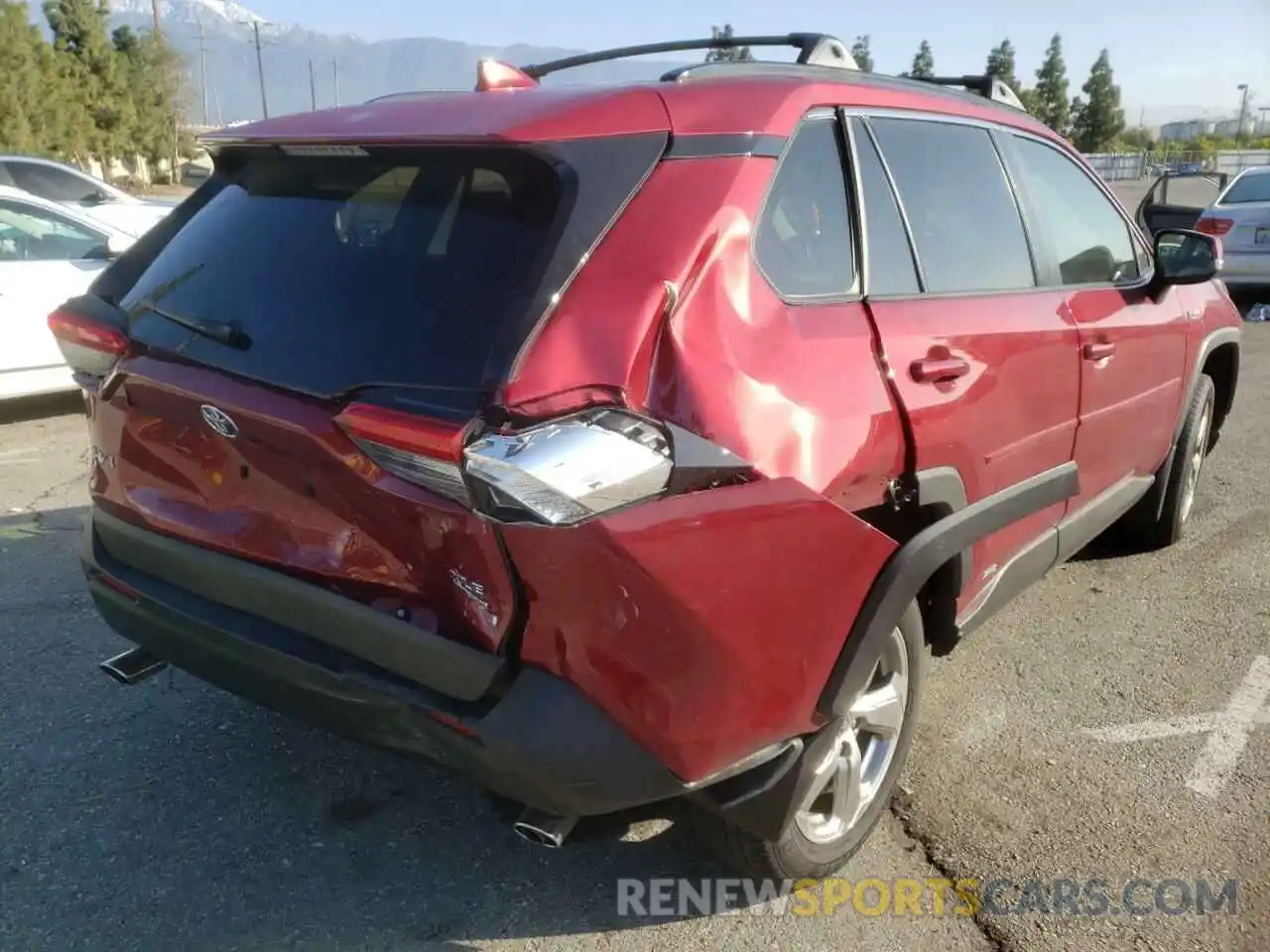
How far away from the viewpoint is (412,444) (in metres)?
1.96

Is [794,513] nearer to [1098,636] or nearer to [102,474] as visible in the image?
[102,474]

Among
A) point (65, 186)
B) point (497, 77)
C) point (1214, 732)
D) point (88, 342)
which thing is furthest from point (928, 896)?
point (65, 186)

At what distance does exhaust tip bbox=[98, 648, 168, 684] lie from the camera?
9.14ft

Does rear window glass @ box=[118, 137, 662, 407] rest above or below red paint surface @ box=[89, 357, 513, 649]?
above

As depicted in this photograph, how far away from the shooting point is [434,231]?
2238 millimetres

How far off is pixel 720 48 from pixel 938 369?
5.04 ft

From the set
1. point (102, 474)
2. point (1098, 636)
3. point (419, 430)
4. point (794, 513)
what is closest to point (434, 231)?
point (419, 430)

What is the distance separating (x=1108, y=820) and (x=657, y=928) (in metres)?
1.28

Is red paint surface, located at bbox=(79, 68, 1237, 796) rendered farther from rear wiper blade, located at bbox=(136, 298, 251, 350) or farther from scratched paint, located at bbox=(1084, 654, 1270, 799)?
scratched paint, located at bbox=(1084, 654, 1270, 799)

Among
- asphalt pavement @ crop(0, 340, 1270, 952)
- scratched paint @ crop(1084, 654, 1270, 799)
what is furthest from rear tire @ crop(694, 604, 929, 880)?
scratched paint @ crop(1084, 654, 1270, 799)

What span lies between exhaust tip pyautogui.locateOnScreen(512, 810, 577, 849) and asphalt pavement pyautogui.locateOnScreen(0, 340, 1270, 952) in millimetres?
198

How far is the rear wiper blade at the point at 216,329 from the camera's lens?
2.33 meters

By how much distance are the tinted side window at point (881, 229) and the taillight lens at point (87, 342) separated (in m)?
1.78

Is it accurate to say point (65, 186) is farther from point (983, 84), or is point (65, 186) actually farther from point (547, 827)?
point (547, 827)
